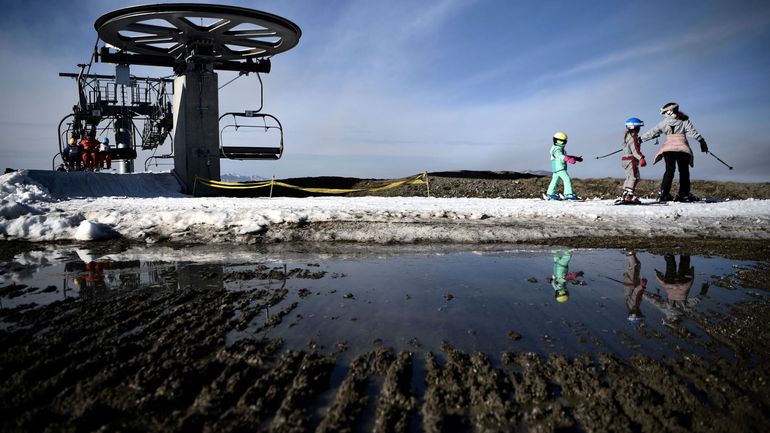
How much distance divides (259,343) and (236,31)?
1773 cm

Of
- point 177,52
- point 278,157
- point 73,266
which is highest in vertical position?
point 177,52

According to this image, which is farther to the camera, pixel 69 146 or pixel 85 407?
pixel 69 146

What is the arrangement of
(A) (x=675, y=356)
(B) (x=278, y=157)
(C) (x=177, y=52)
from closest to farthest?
(A) (x=675, y=356) < (B) (x=278, y=157) < (C) (x=177, y=52)

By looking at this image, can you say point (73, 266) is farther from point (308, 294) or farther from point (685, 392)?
point (685, 392)

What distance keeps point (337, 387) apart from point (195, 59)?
58.9 ft

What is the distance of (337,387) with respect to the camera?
2.13 m

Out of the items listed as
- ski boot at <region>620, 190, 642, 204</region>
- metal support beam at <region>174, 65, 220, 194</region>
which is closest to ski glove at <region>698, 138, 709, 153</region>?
ski boot at <region>620, 190, 642, 204</region>

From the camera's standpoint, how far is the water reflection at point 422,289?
2871 mm

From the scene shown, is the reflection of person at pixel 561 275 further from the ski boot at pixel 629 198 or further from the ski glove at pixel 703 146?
the ski glove at pixel 703 146

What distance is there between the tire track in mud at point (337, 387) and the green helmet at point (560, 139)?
10298mm

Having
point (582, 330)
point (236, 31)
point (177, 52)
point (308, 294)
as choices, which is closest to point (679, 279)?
point (582, 330)

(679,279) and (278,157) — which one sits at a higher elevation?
(278,157)

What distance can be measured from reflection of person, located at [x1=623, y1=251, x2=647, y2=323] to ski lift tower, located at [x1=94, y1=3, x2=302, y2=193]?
48.6ft

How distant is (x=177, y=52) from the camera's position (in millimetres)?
18188
